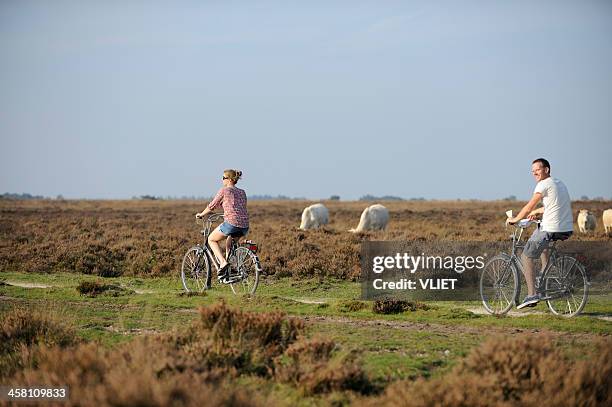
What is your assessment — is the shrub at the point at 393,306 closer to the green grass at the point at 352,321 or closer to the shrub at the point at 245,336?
the green grass at the point at 352,321

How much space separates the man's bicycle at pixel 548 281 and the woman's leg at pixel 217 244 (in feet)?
16.4

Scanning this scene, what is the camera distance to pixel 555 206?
34.7 ft

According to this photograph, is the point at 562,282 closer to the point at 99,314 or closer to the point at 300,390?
the point at 300,390

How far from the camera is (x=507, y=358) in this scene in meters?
6.95

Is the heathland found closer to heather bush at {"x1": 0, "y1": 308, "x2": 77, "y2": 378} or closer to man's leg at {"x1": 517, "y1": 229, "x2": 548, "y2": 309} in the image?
heather bush at {"x1": 0, "y1": 308, "x2": 77, "y2": 378}

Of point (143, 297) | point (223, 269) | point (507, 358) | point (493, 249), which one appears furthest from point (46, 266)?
point (507, 358)

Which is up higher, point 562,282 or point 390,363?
point 562,282

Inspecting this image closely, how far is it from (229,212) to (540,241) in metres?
5.75

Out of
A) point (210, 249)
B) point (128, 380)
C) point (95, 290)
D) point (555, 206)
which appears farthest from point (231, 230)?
point (128, 380)

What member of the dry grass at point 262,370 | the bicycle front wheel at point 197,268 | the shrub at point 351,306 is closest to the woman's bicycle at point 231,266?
the bicycle front wheel at point 197,268

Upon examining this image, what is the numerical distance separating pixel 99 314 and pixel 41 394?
20.0ft

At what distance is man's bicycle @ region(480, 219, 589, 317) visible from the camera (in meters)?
10.8

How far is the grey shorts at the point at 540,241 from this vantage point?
1067cm

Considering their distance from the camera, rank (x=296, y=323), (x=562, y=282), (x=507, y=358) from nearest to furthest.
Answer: (x=507, y=358)
(x=296, y=323)
(x=562, y=282)
